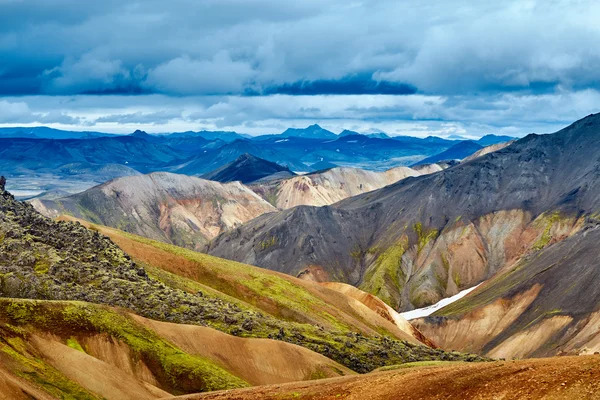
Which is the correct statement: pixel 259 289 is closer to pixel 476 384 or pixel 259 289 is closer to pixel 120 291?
pixel 120 291

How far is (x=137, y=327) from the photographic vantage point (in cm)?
7356

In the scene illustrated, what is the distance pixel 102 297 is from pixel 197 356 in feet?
58.8

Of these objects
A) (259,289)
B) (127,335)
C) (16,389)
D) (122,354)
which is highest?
(16,389)

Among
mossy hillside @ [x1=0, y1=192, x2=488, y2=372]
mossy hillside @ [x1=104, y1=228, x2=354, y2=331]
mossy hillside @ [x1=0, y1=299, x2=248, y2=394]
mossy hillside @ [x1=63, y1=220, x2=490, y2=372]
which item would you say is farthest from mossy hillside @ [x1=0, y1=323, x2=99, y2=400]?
mossy hillside @ [x1=104, y1=228, x2=354, y2=331]

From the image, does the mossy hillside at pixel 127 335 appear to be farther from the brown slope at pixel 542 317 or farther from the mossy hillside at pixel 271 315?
the brown slope at pixel 542 317

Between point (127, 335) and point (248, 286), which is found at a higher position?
point (127, 335)

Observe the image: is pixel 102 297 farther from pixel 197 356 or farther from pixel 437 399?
pixel 437 399

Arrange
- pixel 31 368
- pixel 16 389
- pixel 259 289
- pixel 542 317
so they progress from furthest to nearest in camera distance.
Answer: pixel 542 317, pixel 259 289, pixel 31 368, pixel 16 389

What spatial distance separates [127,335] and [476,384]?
141ft

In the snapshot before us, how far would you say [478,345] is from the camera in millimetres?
187250

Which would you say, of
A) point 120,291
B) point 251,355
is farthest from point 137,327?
point 120,291

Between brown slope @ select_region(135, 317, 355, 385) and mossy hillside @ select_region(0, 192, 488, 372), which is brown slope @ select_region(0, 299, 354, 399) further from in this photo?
mossy hillside @ select_region(0, 192, 488, 372)

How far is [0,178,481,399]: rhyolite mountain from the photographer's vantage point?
199 ft

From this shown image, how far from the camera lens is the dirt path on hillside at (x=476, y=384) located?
116 feet
